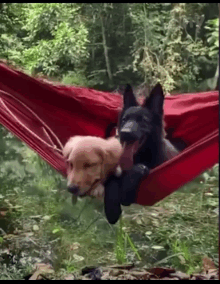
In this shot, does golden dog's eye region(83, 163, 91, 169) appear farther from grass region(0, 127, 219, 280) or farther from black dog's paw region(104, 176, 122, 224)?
grass region(0, 127, 219, 280)

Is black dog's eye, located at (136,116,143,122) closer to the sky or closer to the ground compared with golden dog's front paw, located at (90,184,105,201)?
closer to the sky

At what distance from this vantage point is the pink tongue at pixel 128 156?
1.73 metres

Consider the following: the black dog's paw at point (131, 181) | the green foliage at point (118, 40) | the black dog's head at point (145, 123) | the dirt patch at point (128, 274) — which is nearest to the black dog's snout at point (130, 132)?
the black dog's head at point (145, 123)

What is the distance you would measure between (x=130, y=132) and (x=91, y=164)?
18 centimetres

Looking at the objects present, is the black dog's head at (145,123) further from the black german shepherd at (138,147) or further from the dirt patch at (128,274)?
the dirt patch at (128,274)

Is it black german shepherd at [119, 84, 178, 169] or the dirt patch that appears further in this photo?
the dirt patch

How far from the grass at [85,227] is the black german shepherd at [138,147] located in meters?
0.48

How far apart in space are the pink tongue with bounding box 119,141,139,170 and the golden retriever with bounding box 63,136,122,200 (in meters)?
0.02

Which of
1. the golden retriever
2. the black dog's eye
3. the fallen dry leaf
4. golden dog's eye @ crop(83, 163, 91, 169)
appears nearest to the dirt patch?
the fallen dry leaf

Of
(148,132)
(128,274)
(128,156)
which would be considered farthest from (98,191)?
(128,274)

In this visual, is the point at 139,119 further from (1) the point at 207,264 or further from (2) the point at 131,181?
(1) the point at 207,264

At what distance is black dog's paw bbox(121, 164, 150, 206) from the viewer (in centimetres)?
171

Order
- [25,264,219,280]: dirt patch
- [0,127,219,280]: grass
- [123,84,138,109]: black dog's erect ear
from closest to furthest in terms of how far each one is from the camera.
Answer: [123,84,138,109]: black dog's erect ear, [25,264,219,280]: dirt patch, [0,127,219,280]: grass

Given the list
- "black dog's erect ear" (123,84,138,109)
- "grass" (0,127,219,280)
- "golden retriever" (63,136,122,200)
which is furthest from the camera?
"grass" (0,127,219,280)
